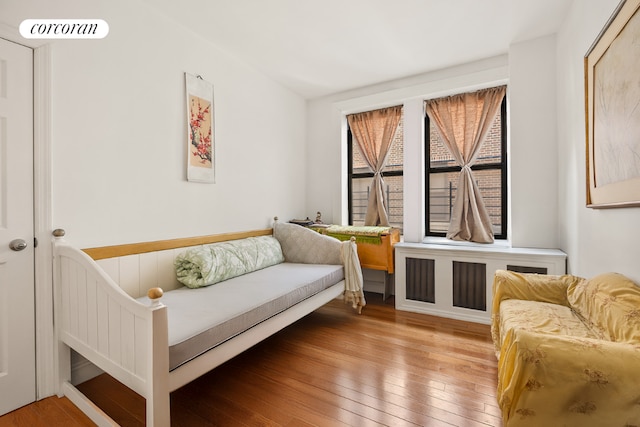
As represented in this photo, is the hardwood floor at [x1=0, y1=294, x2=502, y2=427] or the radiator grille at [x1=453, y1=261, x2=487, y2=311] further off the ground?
the radiator grille at [x1=453, y1=261, x2=487, y2=311]

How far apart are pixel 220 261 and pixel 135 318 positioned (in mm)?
1100

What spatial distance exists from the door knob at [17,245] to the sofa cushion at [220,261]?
887 mm

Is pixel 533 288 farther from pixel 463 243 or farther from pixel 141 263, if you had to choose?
pixel 141 263

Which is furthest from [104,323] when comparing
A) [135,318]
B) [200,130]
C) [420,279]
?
[420,279]

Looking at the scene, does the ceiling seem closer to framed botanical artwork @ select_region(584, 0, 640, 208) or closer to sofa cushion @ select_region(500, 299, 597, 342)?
framed botanical artwork @ select_region(584, 0, 640, 208)

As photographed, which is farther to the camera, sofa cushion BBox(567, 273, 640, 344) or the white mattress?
the white mattress

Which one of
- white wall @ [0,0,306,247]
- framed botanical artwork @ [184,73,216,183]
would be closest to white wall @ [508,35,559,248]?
white wall @ [0,0,306,247]

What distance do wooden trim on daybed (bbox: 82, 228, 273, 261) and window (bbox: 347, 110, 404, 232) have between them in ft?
5.26

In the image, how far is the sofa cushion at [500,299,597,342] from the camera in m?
1.52

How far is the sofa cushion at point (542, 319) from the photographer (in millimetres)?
1524

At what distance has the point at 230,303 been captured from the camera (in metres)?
1.88

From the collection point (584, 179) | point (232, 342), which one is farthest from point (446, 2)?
point (232, 342)

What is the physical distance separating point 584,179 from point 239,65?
313 cm

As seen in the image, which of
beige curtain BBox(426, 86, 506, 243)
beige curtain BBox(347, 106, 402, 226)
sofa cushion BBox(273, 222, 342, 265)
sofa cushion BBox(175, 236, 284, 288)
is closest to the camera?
sofa cushion BBox(175, 236, 284, 288)
